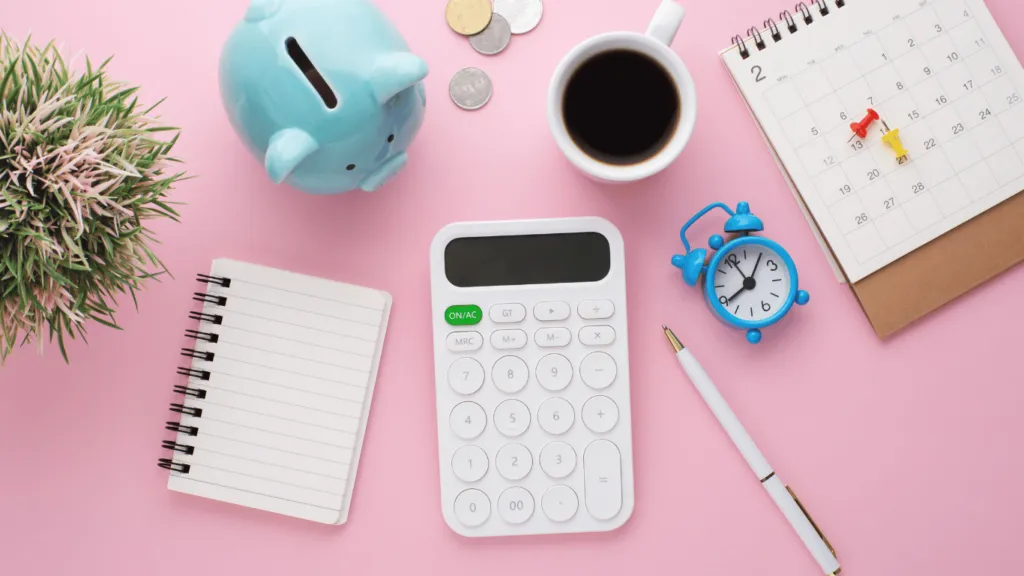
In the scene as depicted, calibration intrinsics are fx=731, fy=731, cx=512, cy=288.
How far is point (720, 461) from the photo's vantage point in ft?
2.27

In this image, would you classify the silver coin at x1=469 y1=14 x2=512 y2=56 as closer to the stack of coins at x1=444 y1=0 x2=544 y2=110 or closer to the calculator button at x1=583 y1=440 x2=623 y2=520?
the stack of coins at x1=444 y1=0 x2=544 y2=110

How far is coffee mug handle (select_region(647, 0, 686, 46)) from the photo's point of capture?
0.60 m

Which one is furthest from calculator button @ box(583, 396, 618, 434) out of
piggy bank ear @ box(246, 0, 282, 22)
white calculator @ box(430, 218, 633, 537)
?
piggy bank ear @ box(246, 0, 282, 22)

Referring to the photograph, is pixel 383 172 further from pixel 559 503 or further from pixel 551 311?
pixel 559 503

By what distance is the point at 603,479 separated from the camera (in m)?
0.67

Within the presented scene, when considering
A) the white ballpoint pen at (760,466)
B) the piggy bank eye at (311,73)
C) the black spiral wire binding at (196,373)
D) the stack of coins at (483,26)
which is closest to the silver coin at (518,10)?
the stack of coins at (483,26)

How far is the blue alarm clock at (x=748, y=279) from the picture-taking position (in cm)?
66

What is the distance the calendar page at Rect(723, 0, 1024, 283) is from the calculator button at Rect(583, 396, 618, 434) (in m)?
0.26

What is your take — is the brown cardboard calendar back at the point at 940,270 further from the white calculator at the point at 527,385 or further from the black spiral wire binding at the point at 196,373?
the black spiral wire binding at the point at 196,373

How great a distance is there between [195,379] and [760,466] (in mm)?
531

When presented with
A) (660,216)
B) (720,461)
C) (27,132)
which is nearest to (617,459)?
(720,461)

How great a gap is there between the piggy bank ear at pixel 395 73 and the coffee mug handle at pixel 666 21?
207 mm

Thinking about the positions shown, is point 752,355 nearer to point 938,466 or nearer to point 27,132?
point 938,466

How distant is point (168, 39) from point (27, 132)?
0.26 metres
